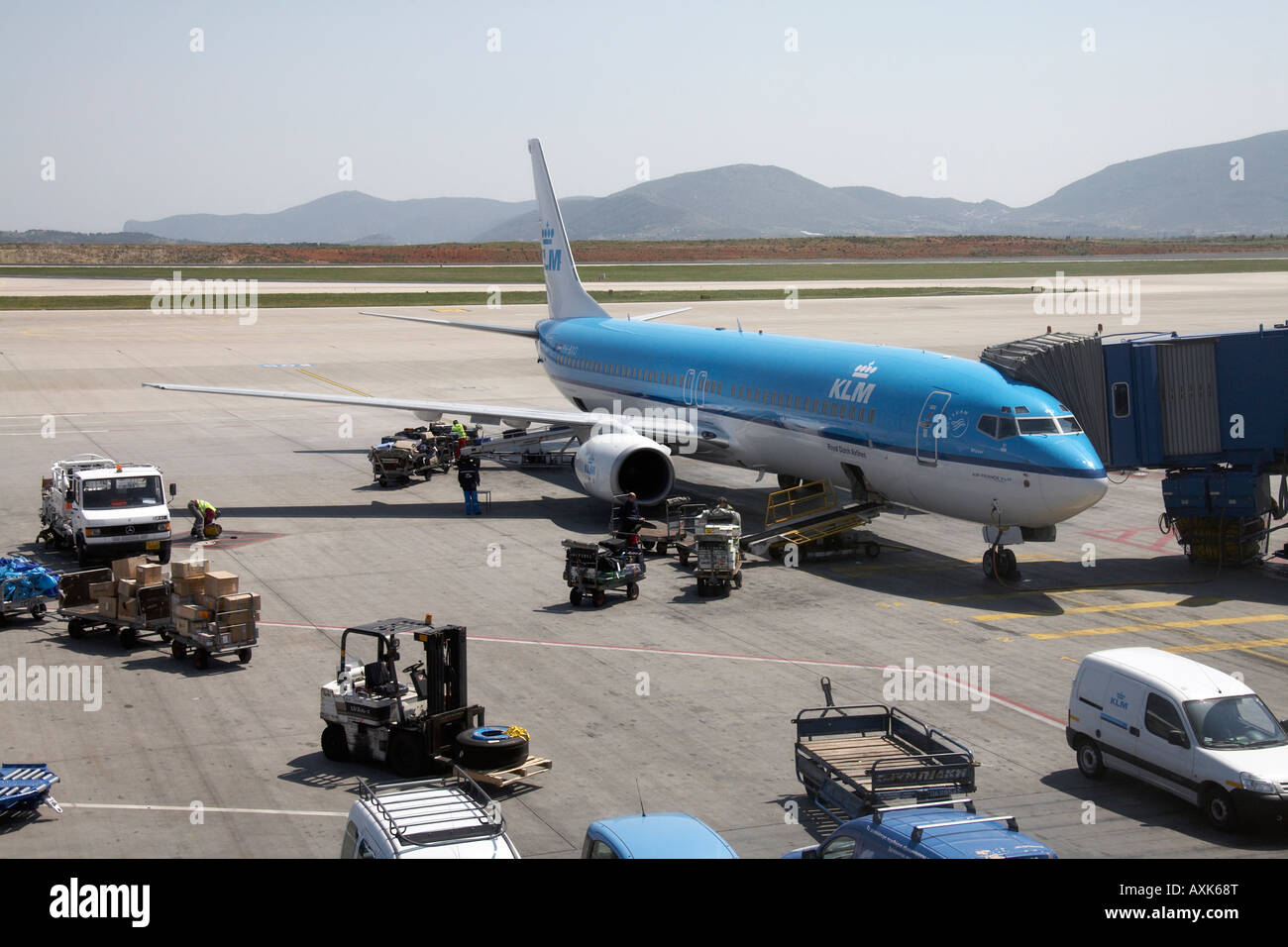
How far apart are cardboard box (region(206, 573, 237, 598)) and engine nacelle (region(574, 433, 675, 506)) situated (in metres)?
13.0

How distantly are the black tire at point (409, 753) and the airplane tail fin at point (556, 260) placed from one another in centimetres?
3155

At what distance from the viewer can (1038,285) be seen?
422 feet

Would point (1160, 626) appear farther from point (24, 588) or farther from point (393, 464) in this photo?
point (393, 464)

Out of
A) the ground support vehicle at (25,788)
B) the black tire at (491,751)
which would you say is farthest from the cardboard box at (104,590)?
the black tire at (491,751)

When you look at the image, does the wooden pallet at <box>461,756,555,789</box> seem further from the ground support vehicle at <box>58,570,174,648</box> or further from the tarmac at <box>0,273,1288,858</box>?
the ground support vehicle at <box>58,570,174,648</box>

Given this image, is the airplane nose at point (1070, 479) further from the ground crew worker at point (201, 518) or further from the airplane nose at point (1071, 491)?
the ground crew worker at point (201, 518)

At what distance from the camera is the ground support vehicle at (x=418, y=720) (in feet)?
56.2

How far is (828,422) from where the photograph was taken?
31688 millimetres

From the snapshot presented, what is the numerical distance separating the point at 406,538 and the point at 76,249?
181m

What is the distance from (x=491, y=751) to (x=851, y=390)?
17.0 metres

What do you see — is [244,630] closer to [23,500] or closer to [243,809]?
[243,809]

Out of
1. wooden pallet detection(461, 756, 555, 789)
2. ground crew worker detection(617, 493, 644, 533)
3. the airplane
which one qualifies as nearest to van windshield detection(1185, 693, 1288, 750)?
wooden pallet detection(461, 756, 555, 789)

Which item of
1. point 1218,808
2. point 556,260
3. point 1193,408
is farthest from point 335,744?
point 556,260
